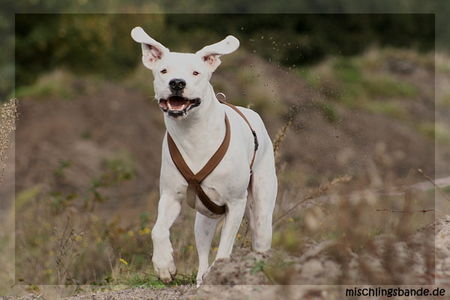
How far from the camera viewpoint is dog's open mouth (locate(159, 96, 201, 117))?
6.58m

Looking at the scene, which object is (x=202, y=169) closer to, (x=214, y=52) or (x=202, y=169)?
(x=202, y=169)

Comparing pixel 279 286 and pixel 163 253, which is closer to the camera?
pixel 279 286

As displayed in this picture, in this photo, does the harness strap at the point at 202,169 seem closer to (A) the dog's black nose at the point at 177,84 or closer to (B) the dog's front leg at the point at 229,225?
(B) the dog's front leg at the point at 229,225

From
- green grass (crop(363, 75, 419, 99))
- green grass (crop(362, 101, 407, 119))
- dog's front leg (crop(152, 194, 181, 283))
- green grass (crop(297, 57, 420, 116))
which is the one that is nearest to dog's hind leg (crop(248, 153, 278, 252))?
dog's front leg (crop(152, 194, 181, 283))

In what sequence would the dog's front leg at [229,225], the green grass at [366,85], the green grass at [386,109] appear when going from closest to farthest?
the dog's front leg at [229,225], the green grass at [386,109], the green grass at [366,85]

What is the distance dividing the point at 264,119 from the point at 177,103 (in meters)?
20.5

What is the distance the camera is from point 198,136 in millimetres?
6957

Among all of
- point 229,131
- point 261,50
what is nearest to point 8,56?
point 261,50

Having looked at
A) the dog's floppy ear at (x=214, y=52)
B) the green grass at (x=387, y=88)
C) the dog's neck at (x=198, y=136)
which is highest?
the green grass at (x=387, y=88)

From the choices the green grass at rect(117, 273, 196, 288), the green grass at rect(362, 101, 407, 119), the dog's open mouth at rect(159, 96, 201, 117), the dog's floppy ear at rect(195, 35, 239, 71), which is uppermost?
the green grass at rect(362, 101, 407, 119)

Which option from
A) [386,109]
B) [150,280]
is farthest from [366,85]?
[150,280]

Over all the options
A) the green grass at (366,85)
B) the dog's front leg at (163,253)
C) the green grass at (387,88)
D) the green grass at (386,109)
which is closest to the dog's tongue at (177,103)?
the dog's front leg at (163,253)

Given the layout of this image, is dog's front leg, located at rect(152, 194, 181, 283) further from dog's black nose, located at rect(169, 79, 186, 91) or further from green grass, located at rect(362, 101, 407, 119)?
green grass, located at rect(362, 101, 407, 119)

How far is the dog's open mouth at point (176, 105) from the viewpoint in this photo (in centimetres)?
658
